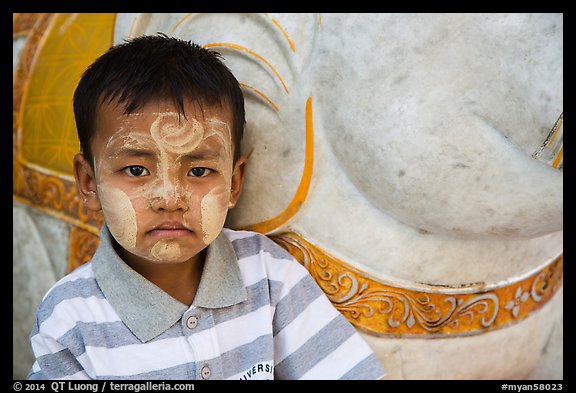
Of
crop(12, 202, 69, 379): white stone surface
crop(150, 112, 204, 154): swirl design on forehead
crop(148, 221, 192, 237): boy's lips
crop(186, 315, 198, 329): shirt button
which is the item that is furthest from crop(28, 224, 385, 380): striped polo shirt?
crop(12, 202, 69, 379): white stone surface

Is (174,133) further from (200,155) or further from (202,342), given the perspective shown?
(202,342)

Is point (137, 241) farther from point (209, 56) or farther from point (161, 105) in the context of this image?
point (209, 56)

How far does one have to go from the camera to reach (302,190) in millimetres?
1027

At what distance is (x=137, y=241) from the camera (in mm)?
908

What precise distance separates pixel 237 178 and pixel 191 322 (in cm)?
23

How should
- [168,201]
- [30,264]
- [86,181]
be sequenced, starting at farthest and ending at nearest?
[30,264] < [86,181] < [168,201]

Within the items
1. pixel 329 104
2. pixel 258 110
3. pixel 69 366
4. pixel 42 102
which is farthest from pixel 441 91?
pixel 42 102

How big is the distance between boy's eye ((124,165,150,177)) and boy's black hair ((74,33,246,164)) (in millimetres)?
76

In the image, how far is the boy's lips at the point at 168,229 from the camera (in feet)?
2.96

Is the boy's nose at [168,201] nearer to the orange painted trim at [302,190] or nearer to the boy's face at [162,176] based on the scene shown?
the boy's face at [162,176]

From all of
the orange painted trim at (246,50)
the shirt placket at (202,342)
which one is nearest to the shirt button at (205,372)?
the shirt placket at (202,342)

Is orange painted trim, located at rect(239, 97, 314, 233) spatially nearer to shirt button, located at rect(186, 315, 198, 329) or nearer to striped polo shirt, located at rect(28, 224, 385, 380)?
striped polo shirt, located at rect(28, 224, 385, 380)

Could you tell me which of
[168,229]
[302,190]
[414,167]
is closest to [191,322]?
[168,229]

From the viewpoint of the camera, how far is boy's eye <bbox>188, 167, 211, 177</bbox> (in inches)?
36.2
